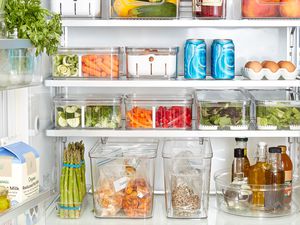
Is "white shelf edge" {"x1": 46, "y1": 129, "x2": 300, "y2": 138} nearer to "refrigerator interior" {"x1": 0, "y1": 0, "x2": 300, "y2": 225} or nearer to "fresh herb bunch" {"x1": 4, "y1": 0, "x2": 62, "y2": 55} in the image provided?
"refrigerator interior" {"x1": 0, "y1": 0, "x2": 300, "y2": 225}

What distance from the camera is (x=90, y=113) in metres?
2.90

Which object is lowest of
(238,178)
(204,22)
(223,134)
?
(238,178)

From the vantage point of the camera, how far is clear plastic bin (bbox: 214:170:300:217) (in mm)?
2764

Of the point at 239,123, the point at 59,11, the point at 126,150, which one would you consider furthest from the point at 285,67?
the point at 59,11

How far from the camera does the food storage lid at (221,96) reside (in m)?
2.86

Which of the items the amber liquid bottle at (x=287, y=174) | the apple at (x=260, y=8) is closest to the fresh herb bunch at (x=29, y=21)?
the apple at (x=260, y=8)

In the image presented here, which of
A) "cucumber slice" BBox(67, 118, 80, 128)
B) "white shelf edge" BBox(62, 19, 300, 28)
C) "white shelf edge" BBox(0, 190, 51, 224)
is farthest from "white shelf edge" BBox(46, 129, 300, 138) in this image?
"white shelf edge" BBox(0, 190, 51, 224)

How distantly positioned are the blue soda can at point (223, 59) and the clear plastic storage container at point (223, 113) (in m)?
0.10

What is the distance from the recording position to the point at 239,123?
9.41ft

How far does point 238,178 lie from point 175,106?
401mm

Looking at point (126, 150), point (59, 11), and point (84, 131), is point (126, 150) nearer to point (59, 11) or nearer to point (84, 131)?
point (84, 131)

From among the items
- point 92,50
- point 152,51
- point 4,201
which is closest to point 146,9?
point 152,51

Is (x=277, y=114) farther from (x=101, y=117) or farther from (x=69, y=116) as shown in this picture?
(x=69, y=116)

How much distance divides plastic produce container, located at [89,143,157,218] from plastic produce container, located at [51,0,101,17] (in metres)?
0.58
